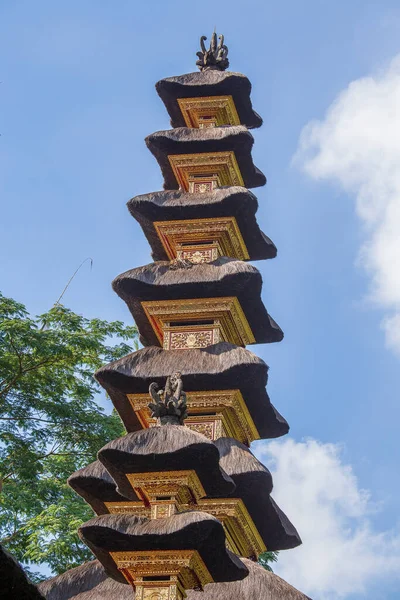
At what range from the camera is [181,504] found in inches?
501

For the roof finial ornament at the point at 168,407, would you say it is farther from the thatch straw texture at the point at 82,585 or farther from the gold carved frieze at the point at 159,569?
the thatch straw texture at the point at 82,585

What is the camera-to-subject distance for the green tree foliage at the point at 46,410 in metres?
19.7

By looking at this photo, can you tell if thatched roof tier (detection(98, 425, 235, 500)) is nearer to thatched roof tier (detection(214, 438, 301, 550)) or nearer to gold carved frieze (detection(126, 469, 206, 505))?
gold carved frieze (detection(126, 469, 206, 505))

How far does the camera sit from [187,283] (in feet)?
51.7

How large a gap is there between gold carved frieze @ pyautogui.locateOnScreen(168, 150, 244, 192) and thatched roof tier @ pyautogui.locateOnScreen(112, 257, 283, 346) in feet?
8.91

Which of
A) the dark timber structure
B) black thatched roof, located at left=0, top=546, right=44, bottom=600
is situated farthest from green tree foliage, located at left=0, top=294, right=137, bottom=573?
black thatched roof, located at left=0, top=546, right=44, bottom=600

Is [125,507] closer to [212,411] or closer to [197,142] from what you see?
[212,411]

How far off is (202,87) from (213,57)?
140 centimetres

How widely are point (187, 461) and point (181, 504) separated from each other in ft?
2.63

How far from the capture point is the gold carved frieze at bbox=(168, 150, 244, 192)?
18516mm

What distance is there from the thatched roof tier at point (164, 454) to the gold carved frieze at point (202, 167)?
7318 millimetres

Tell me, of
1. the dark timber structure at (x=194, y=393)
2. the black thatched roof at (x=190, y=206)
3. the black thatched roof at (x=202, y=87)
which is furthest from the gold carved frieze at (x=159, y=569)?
the black thatched roof at (x=202, y=87)

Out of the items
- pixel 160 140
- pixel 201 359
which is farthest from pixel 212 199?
pixel 201 359

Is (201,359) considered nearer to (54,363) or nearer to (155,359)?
(155,359)
